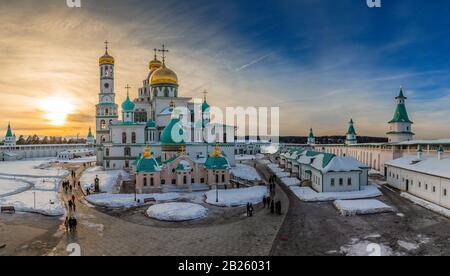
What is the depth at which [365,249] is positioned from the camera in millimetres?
12734

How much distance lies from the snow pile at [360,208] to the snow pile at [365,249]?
16.1ft

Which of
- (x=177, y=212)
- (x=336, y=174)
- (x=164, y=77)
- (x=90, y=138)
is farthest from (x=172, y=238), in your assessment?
(x=90, y=138)

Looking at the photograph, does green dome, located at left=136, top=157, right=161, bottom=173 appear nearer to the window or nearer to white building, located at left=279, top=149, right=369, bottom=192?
white building, located at left=279, top=149, right=369, bottom=192

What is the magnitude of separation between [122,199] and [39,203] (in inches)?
214

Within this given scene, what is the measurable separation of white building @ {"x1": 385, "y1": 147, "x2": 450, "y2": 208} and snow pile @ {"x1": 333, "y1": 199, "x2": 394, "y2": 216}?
14.3ft

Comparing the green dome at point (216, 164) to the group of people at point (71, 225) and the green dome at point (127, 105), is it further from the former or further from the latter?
the green dome at point (127, 105)

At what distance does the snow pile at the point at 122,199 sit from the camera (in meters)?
20.8

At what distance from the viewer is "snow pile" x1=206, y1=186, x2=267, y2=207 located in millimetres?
21031

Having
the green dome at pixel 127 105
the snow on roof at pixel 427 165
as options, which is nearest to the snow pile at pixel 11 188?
the green dome at pixel 127 105

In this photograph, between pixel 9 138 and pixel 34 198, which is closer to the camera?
pixel 34 198

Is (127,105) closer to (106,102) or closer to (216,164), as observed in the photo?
(106,102)

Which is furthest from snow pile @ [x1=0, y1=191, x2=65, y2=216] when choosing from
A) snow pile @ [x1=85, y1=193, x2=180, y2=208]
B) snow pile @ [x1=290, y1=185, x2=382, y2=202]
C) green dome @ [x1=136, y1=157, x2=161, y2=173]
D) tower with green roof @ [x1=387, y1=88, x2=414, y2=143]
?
tower with green roof @ [x1=387, y1=88, x2=414, y2=143]
